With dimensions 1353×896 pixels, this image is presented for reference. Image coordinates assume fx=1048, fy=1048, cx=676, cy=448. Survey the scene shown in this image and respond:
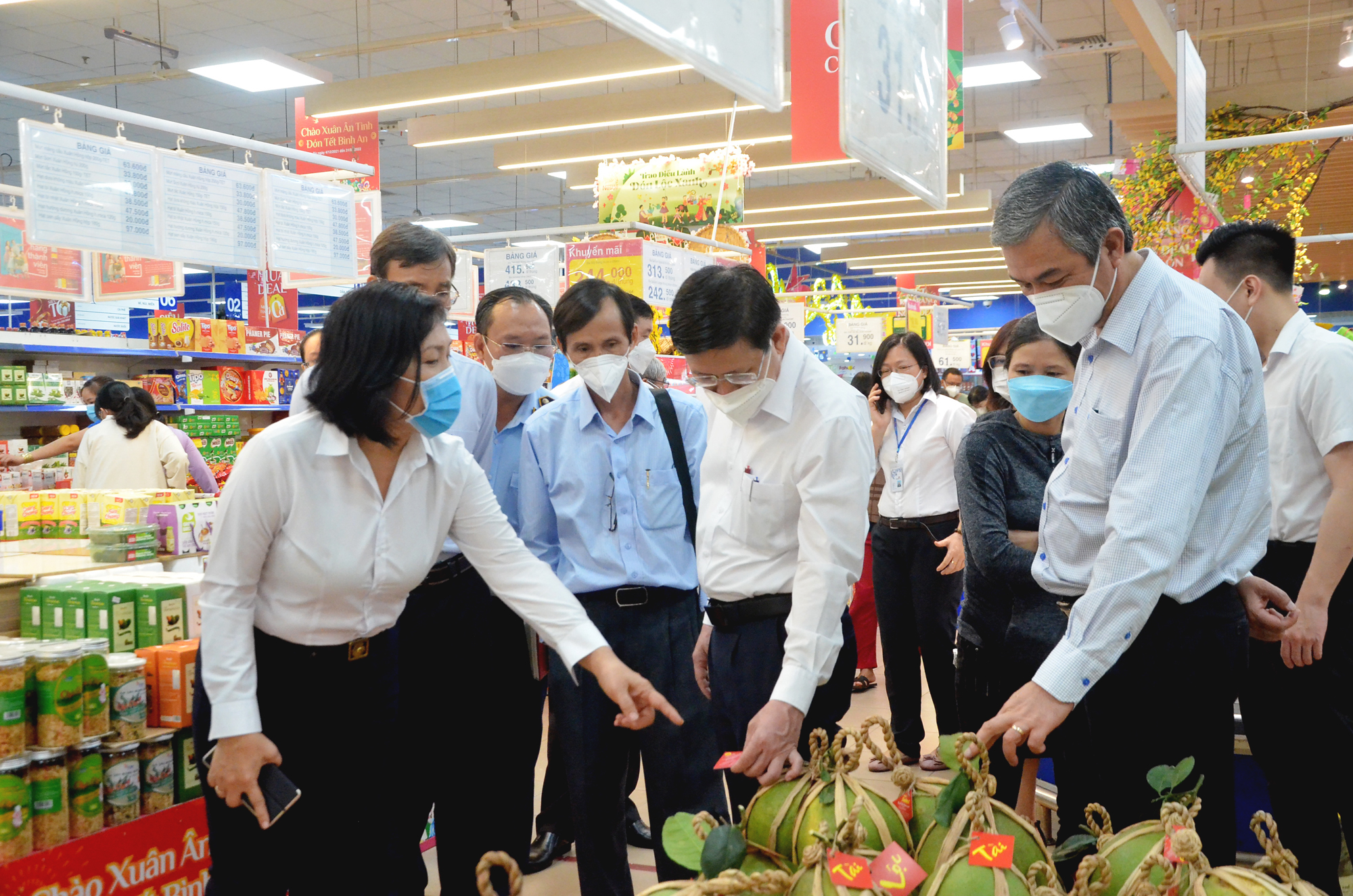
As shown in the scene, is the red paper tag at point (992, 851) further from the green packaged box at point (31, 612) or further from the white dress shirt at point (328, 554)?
the green packaged box at point (31, 612)

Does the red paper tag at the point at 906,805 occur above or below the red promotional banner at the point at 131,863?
above

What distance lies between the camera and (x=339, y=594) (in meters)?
1.94

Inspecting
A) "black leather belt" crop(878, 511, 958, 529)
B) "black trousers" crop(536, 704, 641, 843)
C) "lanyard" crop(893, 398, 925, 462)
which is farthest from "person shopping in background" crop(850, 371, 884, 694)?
"black trousers" crop(536, 704, 641, 843)

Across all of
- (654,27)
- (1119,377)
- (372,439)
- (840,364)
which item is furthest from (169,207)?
(840,364)

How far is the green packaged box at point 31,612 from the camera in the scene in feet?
10.1

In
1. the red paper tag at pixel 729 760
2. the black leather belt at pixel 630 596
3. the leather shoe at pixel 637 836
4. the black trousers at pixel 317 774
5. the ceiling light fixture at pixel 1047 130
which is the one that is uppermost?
the ceiling light fixture at pixel 1047 130

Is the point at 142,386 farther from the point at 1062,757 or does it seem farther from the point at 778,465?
the point at 1062,757

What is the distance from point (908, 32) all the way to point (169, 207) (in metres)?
3.31

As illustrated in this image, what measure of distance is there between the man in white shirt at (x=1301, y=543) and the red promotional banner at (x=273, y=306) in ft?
25.4

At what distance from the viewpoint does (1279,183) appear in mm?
7285

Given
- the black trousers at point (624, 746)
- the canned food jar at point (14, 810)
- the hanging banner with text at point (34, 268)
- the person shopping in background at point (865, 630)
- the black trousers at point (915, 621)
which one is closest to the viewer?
the canned food jar at point (14, 810)

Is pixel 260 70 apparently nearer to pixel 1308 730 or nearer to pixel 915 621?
pixel 915 621

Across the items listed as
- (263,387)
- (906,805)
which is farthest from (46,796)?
(263,387)

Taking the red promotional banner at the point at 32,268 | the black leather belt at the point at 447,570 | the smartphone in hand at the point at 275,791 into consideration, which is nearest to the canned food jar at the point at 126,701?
the black leather belt at the point at 447,570
